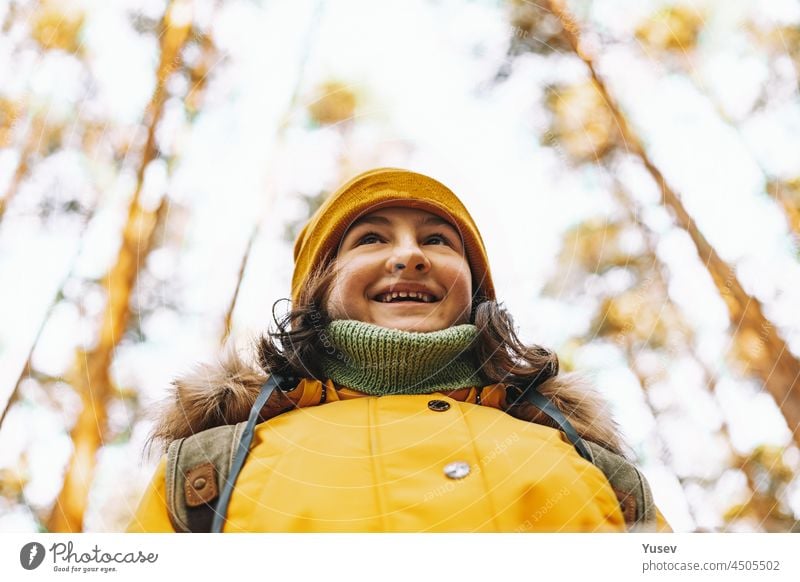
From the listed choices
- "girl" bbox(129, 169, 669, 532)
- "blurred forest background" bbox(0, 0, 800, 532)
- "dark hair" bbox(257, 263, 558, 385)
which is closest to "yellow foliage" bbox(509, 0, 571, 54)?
"blurred forest background" bbox(0, 0, 800, 532)

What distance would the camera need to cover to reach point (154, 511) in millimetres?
597

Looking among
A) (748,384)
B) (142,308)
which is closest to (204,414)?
(142,308)

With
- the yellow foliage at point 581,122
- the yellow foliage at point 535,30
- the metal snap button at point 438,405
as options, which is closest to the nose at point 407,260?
the metal snap button at point 438,405

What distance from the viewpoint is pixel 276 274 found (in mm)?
960

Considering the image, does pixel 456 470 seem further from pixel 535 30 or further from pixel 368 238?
pixel 535 30

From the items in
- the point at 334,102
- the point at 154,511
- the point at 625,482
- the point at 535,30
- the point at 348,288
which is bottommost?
Answer: the point at 154,511

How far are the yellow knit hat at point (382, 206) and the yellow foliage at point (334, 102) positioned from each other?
→ 0.80ft

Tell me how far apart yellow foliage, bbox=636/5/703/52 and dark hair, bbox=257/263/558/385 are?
0.58 m

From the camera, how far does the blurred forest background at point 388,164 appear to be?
0.86 m

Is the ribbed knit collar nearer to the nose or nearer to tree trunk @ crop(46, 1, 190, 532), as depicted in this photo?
the nose

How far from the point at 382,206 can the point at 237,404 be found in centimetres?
29

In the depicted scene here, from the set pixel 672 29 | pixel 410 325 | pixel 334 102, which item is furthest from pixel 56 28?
pixel 672 29

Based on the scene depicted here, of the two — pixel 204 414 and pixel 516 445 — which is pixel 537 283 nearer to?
pixel 516 445

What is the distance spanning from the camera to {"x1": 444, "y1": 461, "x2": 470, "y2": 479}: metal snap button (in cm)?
58
